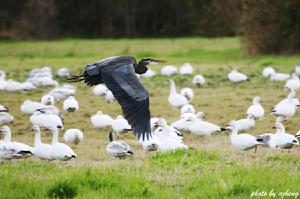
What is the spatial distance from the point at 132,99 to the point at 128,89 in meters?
0.16

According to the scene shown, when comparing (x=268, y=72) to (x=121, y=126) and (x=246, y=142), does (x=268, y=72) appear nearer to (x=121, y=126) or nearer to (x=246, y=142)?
(x=121, y=126)

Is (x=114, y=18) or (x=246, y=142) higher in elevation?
(x=114, y=18)

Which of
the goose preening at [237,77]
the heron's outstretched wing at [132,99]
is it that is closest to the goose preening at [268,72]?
the goose preening at [237,77]

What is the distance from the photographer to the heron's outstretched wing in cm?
895

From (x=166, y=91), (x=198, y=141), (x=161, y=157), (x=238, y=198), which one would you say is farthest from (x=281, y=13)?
(x=238, y=198)

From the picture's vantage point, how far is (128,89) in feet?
29.8

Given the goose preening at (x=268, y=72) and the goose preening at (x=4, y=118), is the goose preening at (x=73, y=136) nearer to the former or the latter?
the goose preening at (x=4, y=118)

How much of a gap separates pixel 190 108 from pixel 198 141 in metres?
2.14

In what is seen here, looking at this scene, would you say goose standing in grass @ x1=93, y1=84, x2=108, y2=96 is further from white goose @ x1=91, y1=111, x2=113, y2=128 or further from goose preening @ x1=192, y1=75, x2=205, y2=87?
white goose @ x1=91, y1=111, x2=113, y2=128

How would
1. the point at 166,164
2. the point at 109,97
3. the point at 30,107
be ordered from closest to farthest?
1. the point at 166,164
2. the point at 30,107
3. the point at 109,97

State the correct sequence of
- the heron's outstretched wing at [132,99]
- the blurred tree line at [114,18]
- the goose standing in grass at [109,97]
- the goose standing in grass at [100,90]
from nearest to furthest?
the heron's outstretched wing at [132,99]
the goose standing in grass at [109,97]
the goose standing in grass at [100,90]
the blurred tree line at [114,18]

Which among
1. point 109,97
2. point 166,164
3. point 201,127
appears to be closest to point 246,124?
point 201,127

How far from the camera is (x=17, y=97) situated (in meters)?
19.3

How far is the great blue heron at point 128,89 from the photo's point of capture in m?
8.95
